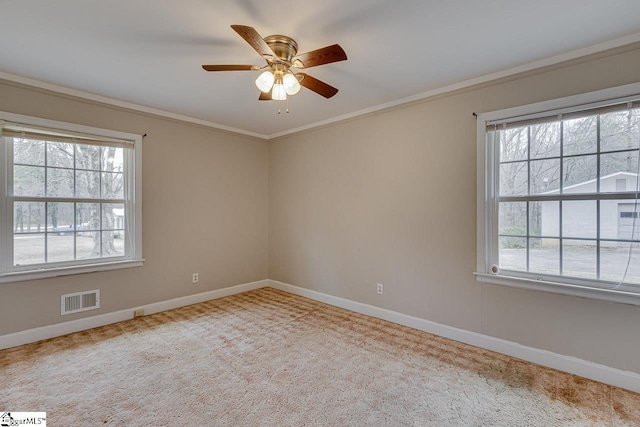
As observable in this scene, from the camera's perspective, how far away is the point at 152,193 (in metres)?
3.78

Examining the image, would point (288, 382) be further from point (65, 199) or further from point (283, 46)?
point (65, 199)

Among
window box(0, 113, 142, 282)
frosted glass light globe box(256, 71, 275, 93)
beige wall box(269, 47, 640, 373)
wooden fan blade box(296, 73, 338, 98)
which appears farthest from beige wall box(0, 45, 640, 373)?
frosted glass light globe box(256, 71, 275, 93)

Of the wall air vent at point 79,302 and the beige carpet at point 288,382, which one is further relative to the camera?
the wall air vent at point 79,302

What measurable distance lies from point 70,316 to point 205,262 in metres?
1.54

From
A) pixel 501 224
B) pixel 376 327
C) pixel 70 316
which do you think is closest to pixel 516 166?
pixel 501 224

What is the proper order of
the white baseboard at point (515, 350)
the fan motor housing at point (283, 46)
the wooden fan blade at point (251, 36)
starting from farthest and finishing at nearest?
the white baseboard at point (515, 350) → the fan motor housing at point (283, 46) → the wooden fan blade at point (251, 36)

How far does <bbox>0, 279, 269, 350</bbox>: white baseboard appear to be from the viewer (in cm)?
288

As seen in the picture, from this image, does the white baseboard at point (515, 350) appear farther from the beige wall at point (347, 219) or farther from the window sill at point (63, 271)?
the window sill at point (63, 271)

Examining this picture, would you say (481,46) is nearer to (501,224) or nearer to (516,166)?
(516,166)

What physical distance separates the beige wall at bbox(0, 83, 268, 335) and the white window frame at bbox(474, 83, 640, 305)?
326 cm

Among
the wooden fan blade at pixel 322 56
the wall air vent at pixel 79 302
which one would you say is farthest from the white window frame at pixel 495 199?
the wall air vent at pixel 79 302

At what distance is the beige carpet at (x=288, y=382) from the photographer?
6.35 ft

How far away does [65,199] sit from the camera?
319cm

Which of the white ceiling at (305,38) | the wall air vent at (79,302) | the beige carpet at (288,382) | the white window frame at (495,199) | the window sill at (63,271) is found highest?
the white ceiling at (305,38)
